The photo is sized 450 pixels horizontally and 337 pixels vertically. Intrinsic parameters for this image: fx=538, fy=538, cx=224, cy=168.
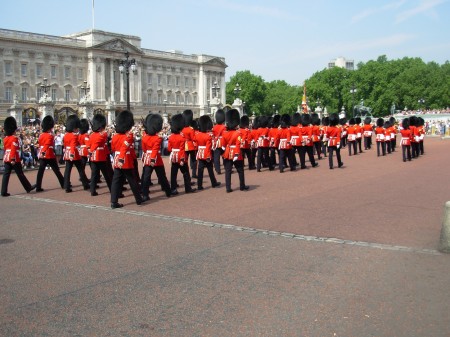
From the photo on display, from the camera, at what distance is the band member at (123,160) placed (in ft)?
32.1

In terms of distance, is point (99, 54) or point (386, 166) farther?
point (99, 54)

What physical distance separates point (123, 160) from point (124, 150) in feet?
0.62

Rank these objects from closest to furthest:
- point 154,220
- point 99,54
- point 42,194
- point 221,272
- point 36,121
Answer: point 221,272, point 154,220, point 42,194, point 36,121, point 99,54

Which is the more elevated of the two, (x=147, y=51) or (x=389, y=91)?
(x=147, y=51)

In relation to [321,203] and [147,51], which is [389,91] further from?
[321,203]

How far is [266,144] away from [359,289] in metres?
11.8

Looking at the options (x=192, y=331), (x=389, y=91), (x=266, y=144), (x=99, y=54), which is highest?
(x=99, y=54)

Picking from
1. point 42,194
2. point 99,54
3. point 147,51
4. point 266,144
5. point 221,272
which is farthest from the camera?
point 147,51

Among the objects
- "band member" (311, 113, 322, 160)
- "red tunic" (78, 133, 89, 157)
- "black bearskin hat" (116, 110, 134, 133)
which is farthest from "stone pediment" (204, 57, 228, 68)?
"black bearskin hat" (116, 110, 134, 133)

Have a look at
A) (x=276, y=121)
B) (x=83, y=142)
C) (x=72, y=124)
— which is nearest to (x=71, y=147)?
(x=72, y=124)

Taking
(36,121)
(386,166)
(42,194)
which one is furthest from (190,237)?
(36,121)

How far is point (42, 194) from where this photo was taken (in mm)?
12047

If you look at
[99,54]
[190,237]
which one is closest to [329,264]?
[190,237]

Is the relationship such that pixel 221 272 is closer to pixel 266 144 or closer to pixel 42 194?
pixel 42 194
